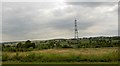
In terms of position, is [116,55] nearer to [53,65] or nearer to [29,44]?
[53,65]

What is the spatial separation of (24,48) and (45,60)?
10927mm

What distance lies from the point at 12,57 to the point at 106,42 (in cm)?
1712

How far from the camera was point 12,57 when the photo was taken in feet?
76.2

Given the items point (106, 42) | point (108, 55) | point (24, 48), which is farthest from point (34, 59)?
point (106, 42)

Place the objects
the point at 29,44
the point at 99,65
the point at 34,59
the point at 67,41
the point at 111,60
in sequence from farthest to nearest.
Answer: the point at 67,41, the point at 29,44, the point at 34,59, the point at 111,60, the point at 99,65

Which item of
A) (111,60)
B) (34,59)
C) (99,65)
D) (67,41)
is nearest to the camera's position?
(99,65)

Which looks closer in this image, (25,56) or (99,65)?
(99,65)

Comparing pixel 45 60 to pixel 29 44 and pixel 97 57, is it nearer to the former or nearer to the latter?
pixel 97 57

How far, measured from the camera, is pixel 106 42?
35750 millimetres

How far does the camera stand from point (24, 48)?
31.9 m

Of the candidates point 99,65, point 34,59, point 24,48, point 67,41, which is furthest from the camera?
point 67,41

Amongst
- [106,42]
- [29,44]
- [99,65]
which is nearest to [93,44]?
[106,42]

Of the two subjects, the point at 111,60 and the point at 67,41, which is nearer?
the point at 111,60

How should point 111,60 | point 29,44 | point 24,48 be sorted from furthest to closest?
point 29,44 → point 24,48 → point 111,60
